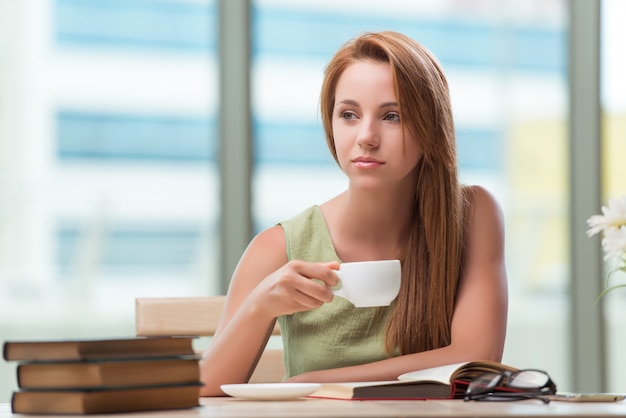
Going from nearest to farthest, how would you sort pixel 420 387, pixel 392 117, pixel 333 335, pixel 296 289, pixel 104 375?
pixel 104 375
pixel 420 387
pixel 296 289
pixel 392 117
pixel 333 335

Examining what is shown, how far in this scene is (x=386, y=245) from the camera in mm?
1959

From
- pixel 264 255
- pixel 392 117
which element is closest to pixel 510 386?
pixel 392 117

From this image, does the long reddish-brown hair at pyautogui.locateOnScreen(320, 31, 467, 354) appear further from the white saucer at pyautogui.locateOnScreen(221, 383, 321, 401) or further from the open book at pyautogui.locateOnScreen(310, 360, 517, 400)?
the white saucer at pyautogui.locateOnScreen(221, 383, 321, 401)

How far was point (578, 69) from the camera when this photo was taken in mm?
3656

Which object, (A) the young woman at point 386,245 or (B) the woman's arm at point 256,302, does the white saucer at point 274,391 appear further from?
(A) the young woman at point 386,245

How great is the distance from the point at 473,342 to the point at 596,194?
2034mm

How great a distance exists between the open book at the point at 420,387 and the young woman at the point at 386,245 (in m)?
0.26

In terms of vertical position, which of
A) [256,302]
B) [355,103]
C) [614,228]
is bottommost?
[256,302]

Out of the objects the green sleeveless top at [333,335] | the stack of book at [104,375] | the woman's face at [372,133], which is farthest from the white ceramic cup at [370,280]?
the green sleeveless top at [333,335]

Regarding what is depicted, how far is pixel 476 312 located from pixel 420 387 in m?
0.48

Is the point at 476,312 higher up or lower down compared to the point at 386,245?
lower down

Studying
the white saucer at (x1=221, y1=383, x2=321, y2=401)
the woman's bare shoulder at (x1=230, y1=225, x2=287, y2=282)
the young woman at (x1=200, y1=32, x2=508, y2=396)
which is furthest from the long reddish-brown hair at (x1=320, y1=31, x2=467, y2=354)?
the white saucer at (x1=221, y1=383, x2=321, y2=401)

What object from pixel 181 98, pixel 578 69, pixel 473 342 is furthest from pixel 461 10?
pixel 473 342

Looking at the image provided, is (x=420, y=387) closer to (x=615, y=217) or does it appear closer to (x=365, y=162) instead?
(x=615, y=217)
